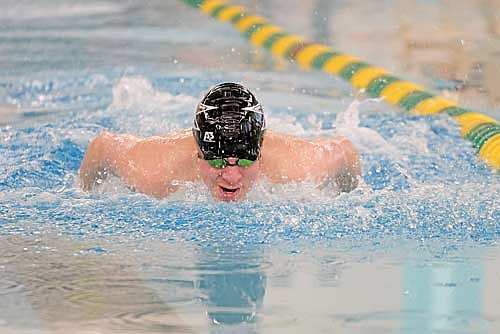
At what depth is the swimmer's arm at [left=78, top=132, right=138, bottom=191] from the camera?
3795 mm

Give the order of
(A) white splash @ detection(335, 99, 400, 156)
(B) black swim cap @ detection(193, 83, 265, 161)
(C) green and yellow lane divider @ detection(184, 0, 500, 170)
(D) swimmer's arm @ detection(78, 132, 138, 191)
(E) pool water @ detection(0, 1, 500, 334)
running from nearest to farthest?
1. (E) pool water @ detection(0, 1, 500, 334)
2. (B) black swim cap @ detection(193, 83, 265, 161)
3. (D) swimmer's arm @ detection(78, 132, 138, 191)
4. (A) white splash @ detection(335, 99, 400, 156)
5. (C) green and yellow lane divider @ detection(184, 0, 500, 170)

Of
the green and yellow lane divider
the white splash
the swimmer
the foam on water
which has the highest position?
the swimmer

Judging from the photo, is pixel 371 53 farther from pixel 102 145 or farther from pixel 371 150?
pixel 102 145

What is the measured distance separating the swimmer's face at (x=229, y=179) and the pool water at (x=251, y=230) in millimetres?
61

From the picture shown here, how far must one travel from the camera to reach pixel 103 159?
3.81m

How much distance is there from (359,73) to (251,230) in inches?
109

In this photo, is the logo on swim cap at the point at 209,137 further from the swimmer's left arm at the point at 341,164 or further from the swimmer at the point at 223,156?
the swimmer's left arm at the point at 341,164

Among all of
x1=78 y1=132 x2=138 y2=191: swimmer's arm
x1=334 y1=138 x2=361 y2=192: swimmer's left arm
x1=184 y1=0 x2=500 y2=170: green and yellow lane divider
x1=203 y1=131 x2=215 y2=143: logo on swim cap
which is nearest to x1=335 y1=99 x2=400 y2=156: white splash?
x1=184 y1=0 x2=500 y2=170: green and yellow lane divider

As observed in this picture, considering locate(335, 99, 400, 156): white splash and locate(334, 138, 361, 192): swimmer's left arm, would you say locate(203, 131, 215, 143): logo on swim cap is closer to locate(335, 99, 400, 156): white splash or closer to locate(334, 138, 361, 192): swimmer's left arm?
locate(334, 138, 361, 192): swimmer's left arm

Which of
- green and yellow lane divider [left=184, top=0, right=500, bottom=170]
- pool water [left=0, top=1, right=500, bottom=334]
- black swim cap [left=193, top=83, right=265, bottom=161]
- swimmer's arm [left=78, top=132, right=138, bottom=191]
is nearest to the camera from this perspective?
pool water [left=0, top=1, right=500, bottom=334]

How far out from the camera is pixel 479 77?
599 centimetres

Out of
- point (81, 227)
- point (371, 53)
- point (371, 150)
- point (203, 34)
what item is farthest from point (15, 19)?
point (81, 227)

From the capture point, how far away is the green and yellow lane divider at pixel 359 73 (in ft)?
15.5

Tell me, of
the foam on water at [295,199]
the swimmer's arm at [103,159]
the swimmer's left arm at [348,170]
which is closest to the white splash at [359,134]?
the foam on water at [295,199]
